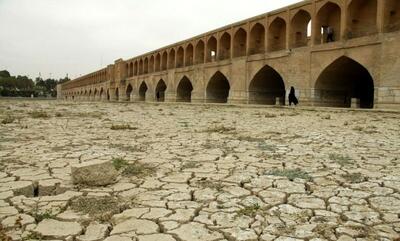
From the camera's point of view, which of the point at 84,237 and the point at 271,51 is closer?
the point at 84,237

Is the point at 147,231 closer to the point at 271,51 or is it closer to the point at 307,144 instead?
the point at 307,144

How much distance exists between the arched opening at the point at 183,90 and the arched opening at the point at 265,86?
29.7 ft

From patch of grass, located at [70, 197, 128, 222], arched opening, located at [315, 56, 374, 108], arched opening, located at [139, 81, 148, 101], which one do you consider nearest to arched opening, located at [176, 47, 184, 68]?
arched opening, located at [139, 81, 148, 101]

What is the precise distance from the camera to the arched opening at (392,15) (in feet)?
47.8

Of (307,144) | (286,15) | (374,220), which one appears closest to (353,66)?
(286,15)

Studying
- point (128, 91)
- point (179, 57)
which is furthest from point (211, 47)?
point (128, 91)

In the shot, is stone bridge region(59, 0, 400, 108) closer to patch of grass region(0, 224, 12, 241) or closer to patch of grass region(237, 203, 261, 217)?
patch of grass region(237, 203, 261, 217)

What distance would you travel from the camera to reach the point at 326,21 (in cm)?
1816

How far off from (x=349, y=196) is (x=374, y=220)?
0.51 metres

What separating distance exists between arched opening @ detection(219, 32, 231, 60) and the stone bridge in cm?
3

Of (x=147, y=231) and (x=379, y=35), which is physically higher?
(x=379, y=35)

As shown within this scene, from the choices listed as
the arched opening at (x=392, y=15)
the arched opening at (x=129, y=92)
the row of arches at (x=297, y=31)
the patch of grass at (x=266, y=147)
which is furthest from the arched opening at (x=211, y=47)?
the patch of grass at (x=266, y=147)

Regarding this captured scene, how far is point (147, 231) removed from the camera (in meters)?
2.17

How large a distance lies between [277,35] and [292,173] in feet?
60.3
